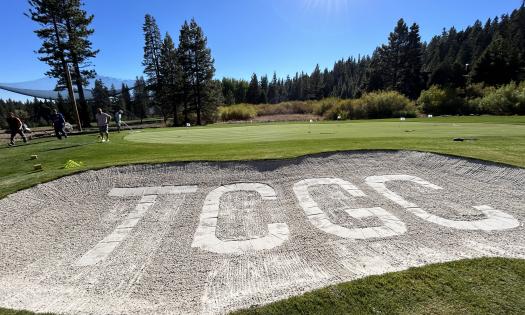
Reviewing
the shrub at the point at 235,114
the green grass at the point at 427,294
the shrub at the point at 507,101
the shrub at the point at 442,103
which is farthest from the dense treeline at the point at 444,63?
the green grass at the point at 427,294

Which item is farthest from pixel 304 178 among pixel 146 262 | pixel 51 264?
pixel 51 264

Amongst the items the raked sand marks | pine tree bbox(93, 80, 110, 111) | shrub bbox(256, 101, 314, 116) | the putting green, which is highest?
pine tree bbox(93, 80, 110, 111)

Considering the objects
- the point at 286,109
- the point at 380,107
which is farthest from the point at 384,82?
the point at 380,107

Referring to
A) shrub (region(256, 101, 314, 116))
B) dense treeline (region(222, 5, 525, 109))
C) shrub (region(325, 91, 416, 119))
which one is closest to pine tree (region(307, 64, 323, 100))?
dense treeline (region(222, 5, 525, 109))

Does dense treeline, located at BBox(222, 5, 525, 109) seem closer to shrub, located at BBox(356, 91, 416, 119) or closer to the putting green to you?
shrub, located at BBox(356, 91, 416, 119)

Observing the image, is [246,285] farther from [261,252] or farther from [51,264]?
[51,264]

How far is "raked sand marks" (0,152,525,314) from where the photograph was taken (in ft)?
14.0

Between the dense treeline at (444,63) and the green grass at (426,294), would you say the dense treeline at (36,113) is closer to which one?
the dense treeline at (444,63)

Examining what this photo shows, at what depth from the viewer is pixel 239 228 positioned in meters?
6.09

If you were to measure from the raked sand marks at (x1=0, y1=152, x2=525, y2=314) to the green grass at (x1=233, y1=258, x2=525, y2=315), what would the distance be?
1.23 ft

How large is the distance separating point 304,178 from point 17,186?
812 centimetres

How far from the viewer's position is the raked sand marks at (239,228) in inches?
168

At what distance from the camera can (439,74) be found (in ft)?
202

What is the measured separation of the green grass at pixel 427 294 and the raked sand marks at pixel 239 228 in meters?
0.38
